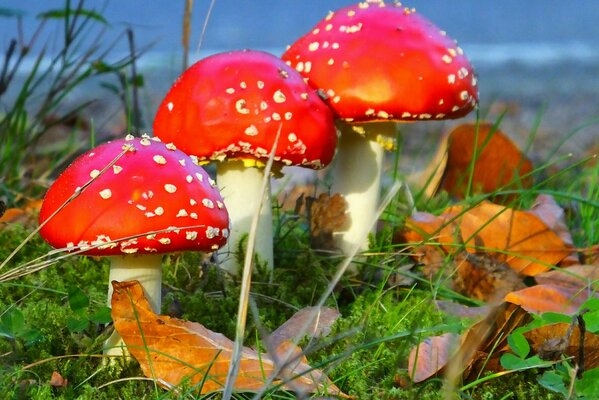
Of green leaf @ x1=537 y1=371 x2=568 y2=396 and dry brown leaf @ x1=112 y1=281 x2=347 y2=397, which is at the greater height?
green leaf @ x1=537 y1=371 x2=568 y2=396

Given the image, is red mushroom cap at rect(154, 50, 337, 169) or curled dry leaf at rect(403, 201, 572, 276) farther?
curled dry leaf at rect(403, 201, 572, 276)

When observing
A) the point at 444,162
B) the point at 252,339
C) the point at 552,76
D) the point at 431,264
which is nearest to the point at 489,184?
the point at 444,162

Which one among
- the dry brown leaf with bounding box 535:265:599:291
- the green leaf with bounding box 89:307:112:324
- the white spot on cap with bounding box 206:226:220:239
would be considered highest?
the white spot on cap with bounding box 206:226:220:239

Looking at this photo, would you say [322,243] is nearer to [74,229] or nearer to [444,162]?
[444,162]

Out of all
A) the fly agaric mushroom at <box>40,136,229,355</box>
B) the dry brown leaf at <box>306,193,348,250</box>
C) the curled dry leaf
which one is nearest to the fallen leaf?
the fly agaric mushroom at <box>40,136,229,355</box>

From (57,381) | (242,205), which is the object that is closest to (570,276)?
(242,205)

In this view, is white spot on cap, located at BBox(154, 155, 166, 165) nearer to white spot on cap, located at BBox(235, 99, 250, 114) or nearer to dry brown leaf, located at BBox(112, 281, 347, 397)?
dry brown leaf, located at BBox(112, 281, 347, 397)

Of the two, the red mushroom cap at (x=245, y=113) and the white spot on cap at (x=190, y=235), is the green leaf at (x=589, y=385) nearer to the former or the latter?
the white spot on cap at (x=190, y=235)
